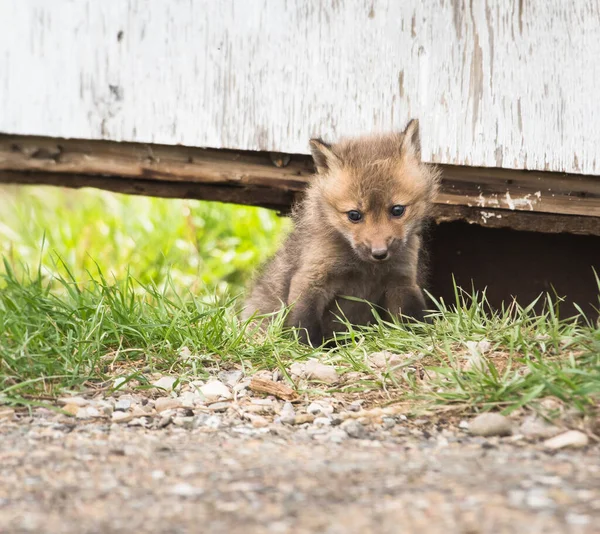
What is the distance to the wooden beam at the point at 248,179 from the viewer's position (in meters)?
4.59

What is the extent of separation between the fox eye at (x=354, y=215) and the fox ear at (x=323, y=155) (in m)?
0.30

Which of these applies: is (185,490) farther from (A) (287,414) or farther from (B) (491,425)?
(B) (491,425)

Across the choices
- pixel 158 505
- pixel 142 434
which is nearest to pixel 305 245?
pixel 142 434

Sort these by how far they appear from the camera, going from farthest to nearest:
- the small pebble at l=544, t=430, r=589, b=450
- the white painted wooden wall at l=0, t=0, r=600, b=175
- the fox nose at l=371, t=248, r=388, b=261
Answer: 1. the white painted wooden wall at l=0, t=0, r=600, b=175
2. the fox nose at l=371, t=248, r=388, b=261
3. the small pebble at l=544, t=430, r=589, b=450

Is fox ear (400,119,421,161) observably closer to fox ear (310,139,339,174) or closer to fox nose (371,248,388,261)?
fox ear (310,139,339,174)

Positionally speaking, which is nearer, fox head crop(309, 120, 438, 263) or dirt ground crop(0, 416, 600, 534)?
dirt ground crop(0, 416, 600, 534)

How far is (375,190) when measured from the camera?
12.5 ft

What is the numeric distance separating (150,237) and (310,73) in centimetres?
268

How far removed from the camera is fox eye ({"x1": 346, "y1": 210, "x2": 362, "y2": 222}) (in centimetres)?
390

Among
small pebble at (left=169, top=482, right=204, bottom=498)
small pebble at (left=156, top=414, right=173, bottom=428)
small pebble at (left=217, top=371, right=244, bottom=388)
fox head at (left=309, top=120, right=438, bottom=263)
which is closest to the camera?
small pebble at (left=169, top=482, right=204, bottom=498)

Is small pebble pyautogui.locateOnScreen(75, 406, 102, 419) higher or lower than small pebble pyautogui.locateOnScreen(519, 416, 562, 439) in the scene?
lower

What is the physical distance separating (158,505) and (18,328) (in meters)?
1.71

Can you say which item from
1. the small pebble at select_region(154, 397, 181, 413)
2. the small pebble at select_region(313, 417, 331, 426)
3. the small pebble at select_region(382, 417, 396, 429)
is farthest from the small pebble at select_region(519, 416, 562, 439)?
the small pebble at select_region(154, 397, 181, 413)

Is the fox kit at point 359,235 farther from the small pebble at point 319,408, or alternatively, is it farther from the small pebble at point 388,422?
the small pebble at point 388,422
